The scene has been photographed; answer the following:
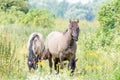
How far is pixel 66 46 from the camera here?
14188mm

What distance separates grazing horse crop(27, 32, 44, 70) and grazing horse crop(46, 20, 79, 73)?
2.42 feet

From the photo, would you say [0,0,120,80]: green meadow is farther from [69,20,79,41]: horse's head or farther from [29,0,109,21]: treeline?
[29,0,109,21]: treeline

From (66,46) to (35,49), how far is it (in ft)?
7.14

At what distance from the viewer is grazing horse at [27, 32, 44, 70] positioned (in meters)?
15.5

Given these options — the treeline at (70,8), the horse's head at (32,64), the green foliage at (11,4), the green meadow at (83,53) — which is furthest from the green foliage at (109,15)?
the treeline at (70,8)

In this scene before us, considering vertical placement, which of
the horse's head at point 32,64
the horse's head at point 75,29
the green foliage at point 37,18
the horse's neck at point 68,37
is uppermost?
the horse's head at point 75,29

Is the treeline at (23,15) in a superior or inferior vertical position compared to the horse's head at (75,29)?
inferior

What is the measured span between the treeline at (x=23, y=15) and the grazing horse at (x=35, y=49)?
16.2 meters

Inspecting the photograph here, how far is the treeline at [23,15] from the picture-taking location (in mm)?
32906

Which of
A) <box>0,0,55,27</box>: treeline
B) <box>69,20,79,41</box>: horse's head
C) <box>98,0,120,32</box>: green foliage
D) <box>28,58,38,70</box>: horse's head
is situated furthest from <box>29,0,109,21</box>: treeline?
<box>69,20,79,41</box>: horse's head

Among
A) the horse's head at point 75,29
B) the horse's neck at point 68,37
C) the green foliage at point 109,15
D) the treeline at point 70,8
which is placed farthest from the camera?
the treeline at point 70,8

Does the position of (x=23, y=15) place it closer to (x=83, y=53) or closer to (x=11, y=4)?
(x=11, y=4)

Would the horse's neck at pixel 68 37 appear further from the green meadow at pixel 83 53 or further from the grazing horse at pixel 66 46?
the green meadow at pixel 83 53

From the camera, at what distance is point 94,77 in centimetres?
1052
